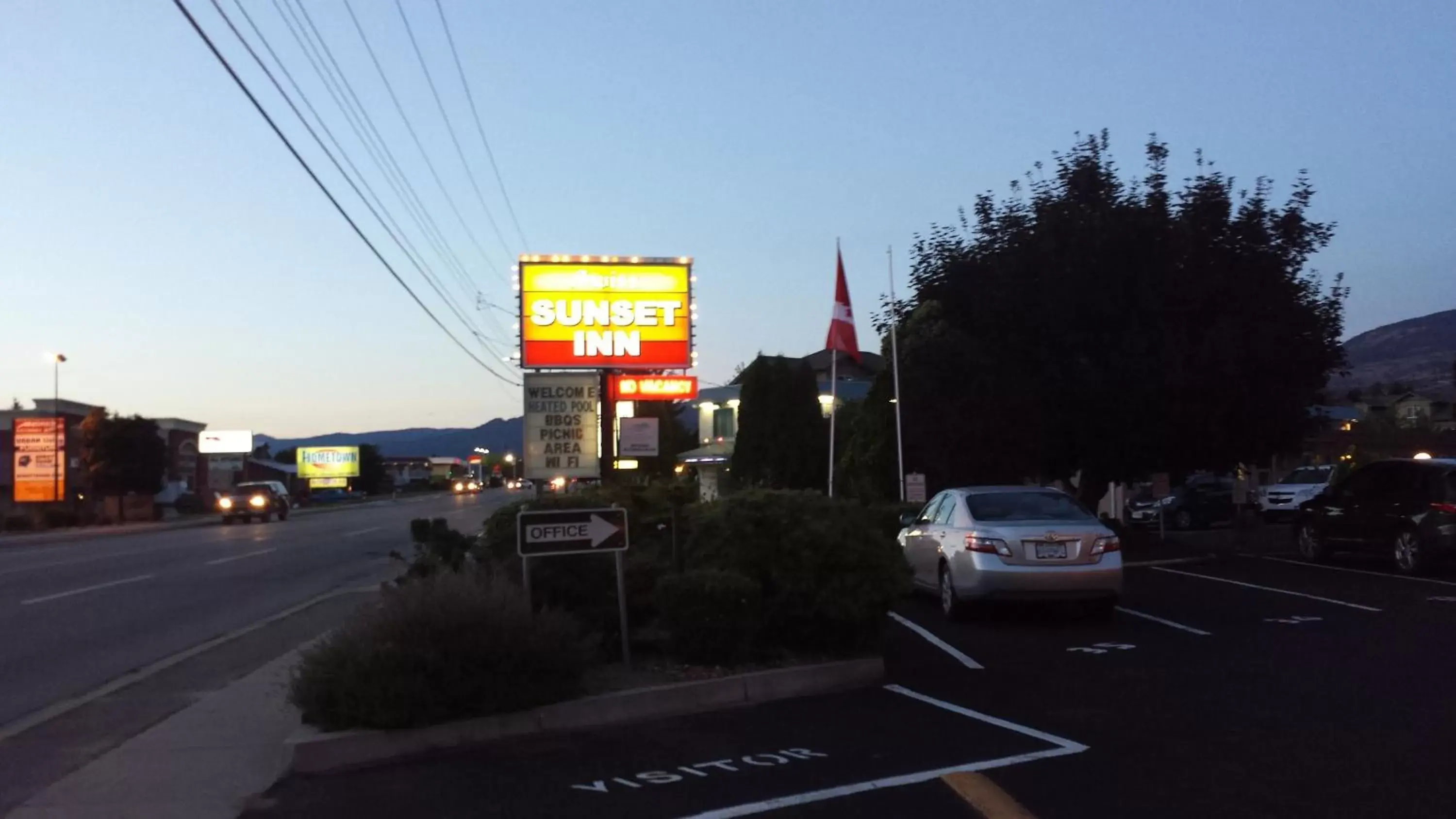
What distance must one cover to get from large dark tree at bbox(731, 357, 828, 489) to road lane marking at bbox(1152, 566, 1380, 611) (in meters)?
19.9

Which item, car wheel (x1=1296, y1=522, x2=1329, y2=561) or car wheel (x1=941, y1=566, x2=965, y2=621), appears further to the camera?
car wheel (x1=1296, y1=522, x2=1329, y2=561)

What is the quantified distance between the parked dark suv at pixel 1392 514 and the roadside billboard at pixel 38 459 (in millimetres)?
52944

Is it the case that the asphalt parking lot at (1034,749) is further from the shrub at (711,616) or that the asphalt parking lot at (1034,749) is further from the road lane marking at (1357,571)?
the road lane marking at (1357,571)

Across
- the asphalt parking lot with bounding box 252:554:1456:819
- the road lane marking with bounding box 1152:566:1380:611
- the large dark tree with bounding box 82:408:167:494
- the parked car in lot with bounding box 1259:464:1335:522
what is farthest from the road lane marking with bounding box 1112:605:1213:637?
the large dark tree with bounding box 82:408:167:494

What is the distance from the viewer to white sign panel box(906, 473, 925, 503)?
1009 inches

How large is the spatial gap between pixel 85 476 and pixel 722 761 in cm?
6341

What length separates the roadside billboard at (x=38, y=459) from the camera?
5819cm

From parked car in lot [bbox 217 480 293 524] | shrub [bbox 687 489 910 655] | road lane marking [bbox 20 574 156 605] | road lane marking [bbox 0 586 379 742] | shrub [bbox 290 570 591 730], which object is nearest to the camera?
shrub [bbox 290 570 591 730]

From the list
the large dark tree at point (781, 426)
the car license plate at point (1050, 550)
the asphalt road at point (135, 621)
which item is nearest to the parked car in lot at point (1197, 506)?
the large dark tree at point (781, 426)

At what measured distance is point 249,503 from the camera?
178 feet

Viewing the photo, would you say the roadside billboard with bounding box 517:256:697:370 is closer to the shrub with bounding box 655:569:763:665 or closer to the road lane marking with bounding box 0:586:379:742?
the road lane marking with bounding box 0:586:379:742

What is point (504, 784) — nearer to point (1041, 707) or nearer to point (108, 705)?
point (1041, 707)

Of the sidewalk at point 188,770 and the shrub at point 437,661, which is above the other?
the shrub at point 437,661

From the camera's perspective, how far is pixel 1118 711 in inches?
366
